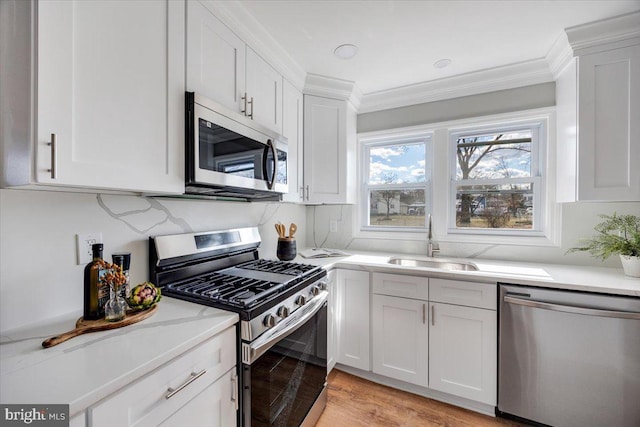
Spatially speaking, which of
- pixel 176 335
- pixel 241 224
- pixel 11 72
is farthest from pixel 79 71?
pixel 241 224

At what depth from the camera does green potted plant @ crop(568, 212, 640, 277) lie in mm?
1604

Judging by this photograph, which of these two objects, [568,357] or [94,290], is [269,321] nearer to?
[94,290]

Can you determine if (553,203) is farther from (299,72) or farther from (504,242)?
(299,72)

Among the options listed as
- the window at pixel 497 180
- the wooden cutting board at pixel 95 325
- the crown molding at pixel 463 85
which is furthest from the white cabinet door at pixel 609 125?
the wooden cutting board at pixel 95 325

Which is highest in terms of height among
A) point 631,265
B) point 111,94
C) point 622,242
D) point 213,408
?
point 111,94

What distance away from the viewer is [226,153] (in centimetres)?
135

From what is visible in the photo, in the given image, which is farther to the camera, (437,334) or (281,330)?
(437,334)

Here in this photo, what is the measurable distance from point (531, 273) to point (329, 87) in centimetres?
207

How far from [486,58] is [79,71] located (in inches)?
Answer: 95.8

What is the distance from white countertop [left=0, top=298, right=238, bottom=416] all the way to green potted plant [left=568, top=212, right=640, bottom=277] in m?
2.26

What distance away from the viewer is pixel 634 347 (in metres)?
1.40

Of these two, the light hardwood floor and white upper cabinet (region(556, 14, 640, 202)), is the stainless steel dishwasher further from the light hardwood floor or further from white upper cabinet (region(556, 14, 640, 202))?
white upper cabinet (region(556, 14, 640, 202))

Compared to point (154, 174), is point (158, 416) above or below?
below

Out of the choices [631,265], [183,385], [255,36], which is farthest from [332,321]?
[255,36]
